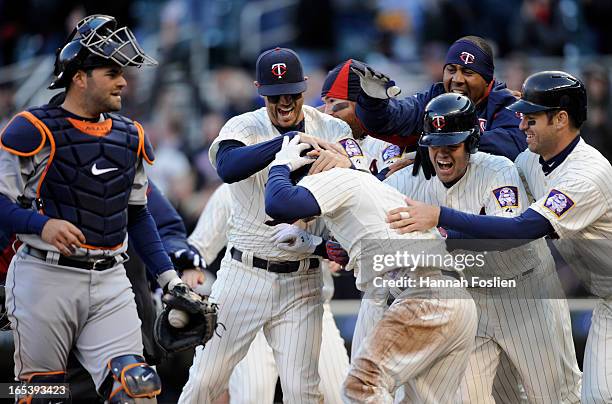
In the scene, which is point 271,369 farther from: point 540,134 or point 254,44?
point 254,44

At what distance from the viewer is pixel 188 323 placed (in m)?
6.00

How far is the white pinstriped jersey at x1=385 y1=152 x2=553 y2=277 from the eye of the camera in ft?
20.4

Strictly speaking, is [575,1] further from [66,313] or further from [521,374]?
[66,313]

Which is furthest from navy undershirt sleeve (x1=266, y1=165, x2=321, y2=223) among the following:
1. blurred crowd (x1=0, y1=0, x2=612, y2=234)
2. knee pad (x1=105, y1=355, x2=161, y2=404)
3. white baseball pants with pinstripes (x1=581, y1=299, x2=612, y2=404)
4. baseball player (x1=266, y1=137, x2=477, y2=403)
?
blurred crowd (x1=0, y1=0, x2=612, y2=234)

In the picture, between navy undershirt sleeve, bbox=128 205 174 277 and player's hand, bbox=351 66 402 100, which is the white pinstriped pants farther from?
player's hand, bbox=351 66 402 100

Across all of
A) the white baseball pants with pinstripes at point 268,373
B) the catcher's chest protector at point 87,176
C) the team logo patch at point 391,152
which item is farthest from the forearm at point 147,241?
the team logo patch at point 391,152

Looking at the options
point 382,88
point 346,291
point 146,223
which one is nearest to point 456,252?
point 382,88

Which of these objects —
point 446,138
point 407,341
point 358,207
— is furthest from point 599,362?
point 358,207

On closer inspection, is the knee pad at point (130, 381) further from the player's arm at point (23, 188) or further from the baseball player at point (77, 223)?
the player's arm at point (23, 188)

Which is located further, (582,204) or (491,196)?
(491,196)

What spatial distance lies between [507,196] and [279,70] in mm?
1470

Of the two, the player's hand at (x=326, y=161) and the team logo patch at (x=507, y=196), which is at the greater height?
the player's hand at (x=326, y=161)

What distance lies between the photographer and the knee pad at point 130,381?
215 inches

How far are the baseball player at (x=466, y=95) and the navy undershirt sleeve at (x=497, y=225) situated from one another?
0.83 metres
